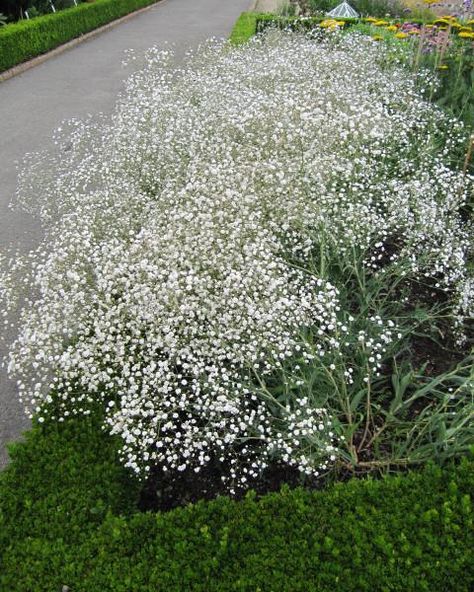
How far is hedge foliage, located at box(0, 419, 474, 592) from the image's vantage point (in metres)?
2.69

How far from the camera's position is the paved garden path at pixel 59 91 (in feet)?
21.6

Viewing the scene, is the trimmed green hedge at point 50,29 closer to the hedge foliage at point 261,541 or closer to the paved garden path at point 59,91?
the paved garden path at point 59,91

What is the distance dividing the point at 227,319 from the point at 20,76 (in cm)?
1214

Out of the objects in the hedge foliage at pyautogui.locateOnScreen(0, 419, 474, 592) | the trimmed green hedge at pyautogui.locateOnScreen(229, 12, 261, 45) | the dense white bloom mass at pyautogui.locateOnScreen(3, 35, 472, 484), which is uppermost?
the dense white bloom mass at pyautogui.locateOnScreen(3, 35, 472, 484)

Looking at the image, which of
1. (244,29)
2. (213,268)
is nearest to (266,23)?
(244,29)

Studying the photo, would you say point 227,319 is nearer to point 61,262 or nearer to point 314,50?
point 61,262

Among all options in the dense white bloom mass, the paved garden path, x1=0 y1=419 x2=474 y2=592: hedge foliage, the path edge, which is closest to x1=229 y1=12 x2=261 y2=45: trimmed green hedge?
the paved garden path

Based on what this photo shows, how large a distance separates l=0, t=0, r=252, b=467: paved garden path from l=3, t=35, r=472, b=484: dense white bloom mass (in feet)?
1.80

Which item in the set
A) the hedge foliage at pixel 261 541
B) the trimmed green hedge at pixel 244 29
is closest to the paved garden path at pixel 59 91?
the trimmed green hedge at pixel 244 29

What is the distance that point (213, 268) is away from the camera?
3.75 metres

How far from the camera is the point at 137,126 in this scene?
6.31 meters

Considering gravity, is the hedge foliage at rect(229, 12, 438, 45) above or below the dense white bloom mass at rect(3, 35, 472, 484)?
below

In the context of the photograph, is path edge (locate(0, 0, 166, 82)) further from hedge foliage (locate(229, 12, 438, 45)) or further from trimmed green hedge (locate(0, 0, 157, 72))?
hedge foliage (locate(229, 12, 438, 45))

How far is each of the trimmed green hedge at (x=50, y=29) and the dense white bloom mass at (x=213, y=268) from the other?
28.5ft
